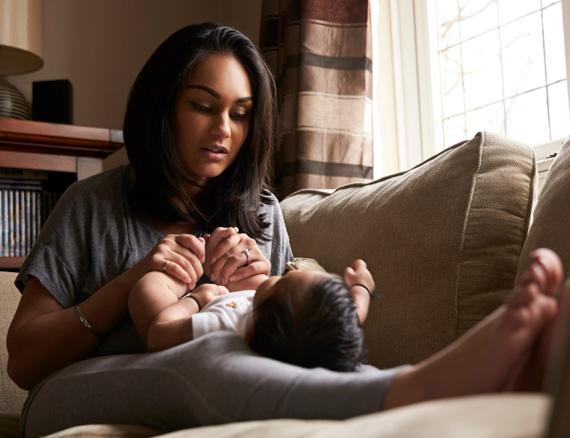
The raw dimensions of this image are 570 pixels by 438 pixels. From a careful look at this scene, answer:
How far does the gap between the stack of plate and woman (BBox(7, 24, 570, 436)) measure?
138 cm

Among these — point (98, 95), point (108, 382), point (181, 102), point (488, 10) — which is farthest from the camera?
point (98, 95)

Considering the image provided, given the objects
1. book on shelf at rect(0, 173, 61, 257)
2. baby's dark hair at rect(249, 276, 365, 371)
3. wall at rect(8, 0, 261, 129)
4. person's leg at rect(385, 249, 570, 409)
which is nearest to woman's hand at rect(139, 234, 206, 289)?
baby's dark hair at rect(249, 276, 365, 371)

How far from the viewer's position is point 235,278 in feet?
5.05

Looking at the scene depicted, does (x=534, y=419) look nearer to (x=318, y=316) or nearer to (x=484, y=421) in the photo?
(x=484, y=421)

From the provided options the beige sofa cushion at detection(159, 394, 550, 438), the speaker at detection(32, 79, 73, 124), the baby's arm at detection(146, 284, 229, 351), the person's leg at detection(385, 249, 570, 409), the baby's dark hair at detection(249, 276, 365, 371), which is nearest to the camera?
the beige sofa cushion at detection(159, 394, 550, 438)

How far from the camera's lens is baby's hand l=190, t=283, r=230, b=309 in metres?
1.42

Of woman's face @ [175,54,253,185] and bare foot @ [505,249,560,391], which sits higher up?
woman's face @ [175,54,253,185]

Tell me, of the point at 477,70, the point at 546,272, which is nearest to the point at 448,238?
the point at 546,272

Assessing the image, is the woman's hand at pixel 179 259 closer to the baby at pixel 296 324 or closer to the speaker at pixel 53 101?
the baby at pixel 296 324

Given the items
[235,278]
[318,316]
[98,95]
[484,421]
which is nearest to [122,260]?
[235,278]

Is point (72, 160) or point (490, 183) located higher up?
point (72, 160)

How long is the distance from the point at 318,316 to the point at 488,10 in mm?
2062

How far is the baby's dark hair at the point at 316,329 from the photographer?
1.04m

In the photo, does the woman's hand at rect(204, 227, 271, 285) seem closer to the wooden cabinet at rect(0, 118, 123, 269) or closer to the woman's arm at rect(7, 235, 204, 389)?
the woman's arm at rect(7, 235, 204, 389)
